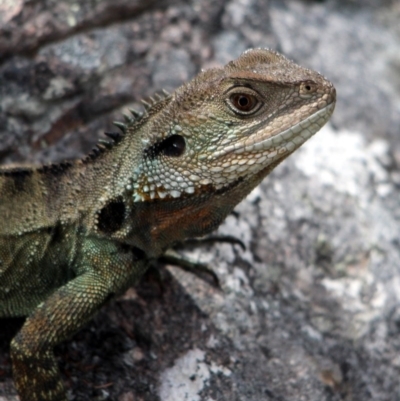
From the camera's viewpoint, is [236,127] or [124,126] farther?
A: [124,126]

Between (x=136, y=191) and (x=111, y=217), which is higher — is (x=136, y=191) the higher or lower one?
the higher one

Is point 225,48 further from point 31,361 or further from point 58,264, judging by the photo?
point 31,361

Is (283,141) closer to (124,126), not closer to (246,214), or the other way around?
(124,126)

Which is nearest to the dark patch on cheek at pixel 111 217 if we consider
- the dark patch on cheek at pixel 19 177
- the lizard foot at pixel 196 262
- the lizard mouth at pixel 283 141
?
the dark patch on cheek at pixel 19 177

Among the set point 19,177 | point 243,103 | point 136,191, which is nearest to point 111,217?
point 136,191

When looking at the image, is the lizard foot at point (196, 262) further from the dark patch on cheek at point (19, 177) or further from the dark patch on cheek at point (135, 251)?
the dark patch on cheek at point (19, 177)

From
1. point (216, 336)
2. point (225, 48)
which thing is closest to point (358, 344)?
point (216, 336)

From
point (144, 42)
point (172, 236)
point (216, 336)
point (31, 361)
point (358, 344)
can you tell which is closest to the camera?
point (31, 361)
